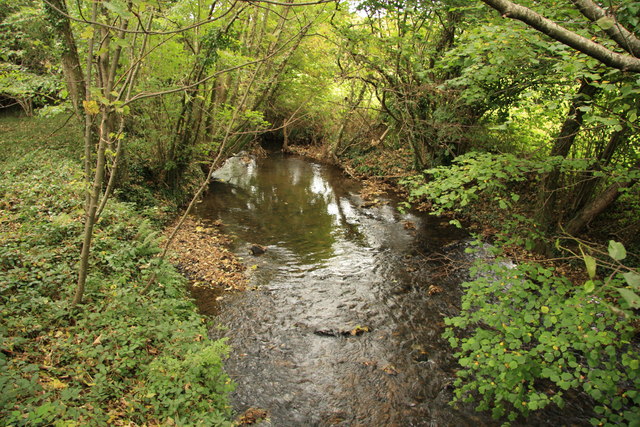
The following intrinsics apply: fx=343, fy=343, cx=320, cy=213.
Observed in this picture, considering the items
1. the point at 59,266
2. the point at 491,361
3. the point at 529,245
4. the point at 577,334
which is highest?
the point at 529,245

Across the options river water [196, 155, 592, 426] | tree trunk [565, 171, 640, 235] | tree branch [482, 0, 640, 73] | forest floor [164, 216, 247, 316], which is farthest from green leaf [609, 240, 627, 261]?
tree trunk [565, 171, 640, 235]

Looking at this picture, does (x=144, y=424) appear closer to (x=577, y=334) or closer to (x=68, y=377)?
(x=68, y=377)

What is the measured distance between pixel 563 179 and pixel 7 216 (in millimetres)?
12641

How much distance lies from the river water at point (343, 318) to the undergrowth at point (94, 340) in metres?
1.03

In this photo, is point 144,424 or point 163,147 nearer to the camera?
point 144,424

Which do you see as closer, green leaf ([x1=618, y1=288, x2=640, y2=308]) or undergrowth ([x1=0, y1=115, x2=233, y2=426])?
green leaf ([x1=618, y1=288, x2=640, y2=308])

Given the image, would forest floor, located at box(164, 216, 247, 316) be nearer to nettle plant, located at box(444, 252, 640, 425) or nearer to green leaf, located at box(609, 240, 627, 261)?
nettle plant, located at box(444, 252, 640, 425)

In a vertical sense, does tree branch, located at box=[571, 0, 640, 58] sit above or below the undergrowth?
above

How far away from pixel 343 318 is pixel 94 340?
13.4 feet

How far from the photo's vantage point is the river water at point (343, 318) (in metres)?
4.80

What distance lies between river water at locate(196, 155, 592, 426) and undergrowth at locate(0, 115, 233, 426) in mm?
1027

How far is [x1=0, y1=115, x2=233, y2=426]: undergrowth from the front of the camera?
3.22 metres

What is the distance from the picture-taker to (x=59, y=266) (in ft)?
16.4

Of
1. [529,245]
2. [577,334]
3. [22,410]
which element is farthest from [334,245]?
[22,410]
